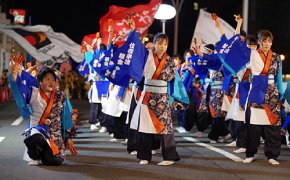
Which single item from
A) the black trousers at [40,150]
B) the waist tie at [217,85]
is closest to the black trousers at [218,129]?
the waist tie at [217,85]

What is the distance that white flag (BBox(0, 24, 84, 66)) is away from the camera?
1406 cm

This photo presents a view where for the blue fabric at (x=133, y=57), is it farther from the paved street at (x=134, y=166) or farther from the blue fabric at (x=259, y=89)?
the blue fabric at (x=259, y=89)

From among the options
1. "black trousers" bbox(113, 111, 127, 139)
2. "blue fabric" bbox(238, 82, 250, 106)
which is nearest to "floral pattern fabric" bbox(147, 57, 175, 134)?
"blue fabric" bbox(238, 82, 250, 106)

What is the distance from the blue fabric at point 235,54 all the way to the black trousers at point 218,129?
2.32 m

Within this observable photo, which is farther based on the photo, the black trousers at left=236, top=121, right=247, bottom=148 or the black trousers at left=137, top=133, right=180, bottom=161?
the black trousers at left=236, top=121, right=247, bottom=148

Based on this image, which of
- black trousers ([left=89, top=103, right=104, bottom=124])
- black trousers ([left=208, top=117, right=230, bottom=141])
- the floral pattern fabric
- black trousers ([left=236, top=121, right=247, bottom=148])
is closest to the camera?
the floral pattern fabric

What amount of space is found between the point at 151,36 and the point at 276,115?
2548mm

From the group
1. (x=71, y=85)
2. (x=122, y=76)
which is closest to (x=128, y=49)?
(x=122, y=76)

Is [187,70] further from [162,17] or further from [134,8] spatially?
[134,8]

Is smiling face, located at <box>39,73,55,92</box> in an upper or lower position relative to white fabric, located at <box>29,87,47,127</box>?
upper

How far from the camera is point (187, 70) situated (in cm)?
1066

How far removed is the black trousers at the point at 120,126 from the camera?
8.77 meters

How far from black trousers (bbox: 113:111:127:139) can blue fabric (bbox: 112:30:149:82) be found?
8.53 feet

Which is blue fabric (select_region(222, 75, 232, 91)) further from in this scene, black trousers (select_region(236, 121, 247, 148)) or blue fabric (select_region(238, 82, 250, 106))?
black trousers (select_region(236, 121, 247, 148))
